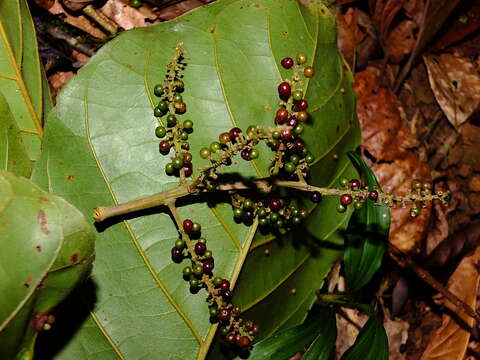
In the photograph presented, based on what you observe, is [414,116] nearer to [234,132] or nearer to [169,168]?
[234,132]

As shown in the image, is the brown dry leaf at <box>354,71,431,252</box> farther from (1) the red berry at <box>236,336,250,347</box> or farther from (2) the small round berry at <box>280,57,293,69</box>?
(1) the red berry at <box>236,336,250,347</box>

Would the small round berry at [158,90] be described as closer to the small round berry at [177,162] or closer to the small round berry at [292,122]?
the small round berry at [177,162]

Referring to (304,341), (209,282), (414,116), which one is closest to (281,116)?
(209,282)

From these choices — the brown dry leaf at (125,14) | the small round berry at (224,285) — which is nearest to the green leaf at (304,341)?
the small round berry at (224,285)

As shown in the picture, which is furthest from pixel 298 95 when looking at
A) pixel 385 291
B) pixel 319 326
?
pixel 385 291

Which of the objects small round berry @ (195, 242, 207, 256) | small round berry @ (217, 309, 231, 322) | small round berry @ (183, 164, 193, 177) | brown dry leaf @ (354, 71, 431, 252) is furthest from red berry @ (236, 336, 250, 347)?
brown dry leaf @ (354, 71, 431, 252)
